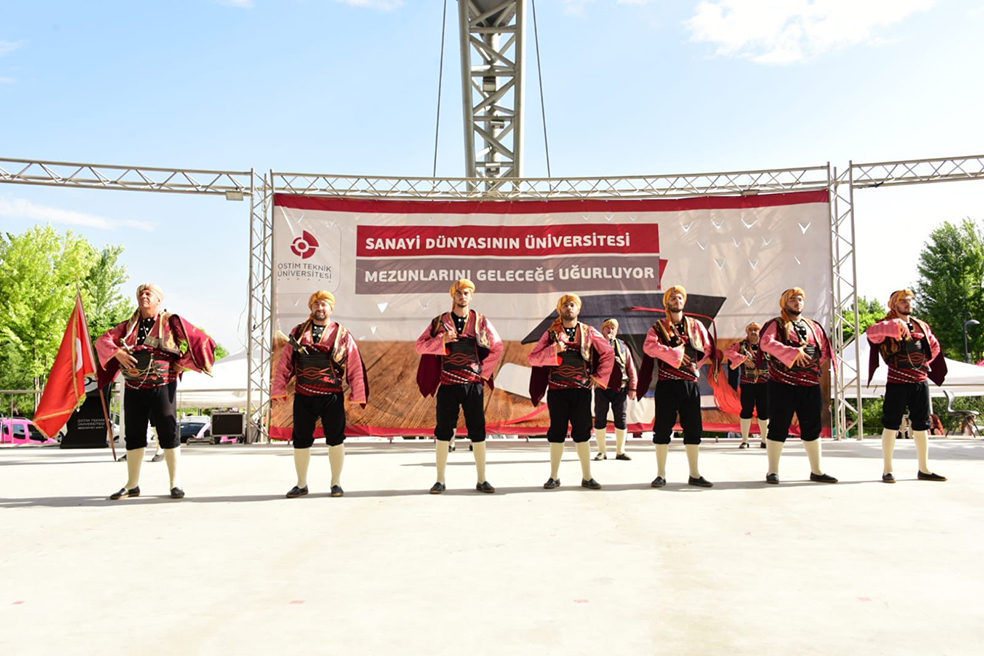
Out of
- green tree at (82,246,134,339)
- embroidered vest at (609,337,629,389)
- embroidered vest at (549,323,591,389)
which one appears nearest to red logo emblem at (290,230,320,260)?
embroidered vest at (609,337,629,389)

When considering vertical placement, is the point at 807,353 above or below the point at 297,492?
above

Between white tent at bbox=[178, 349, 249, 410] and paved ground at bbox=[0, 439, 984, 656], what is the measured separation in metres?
11.1

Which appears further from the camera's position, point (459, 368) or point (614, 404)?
point (614, 404)

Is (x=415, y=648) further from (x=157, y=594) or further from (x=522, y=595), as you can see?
(x=157, y=594)

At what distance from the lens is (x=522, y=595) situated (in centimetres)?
268

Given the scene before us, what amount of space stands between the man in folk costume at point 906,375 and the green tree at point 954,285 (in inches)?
1292

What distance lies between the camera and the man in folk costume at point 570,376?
5895 millimetres

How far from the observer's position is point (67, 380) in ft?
29.8

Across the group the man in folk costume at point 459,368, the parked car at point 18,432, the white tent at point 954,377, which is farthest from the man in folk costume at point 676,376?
the parked car at point 18,432

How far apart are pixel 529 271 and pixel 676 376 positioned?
22.1 feet

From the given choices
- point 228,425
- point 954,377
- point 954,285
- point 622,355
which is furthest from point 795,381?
point 954,285

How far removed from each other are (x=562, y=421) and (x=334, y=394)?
1.86m

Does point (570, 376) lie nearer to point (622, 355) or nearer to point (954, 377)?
point (622, 355)

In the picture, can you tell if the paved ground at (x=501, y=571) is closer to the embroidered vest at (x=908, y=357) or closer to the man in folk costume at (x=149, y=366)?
the man in folk costume at (x=149, y=366)
